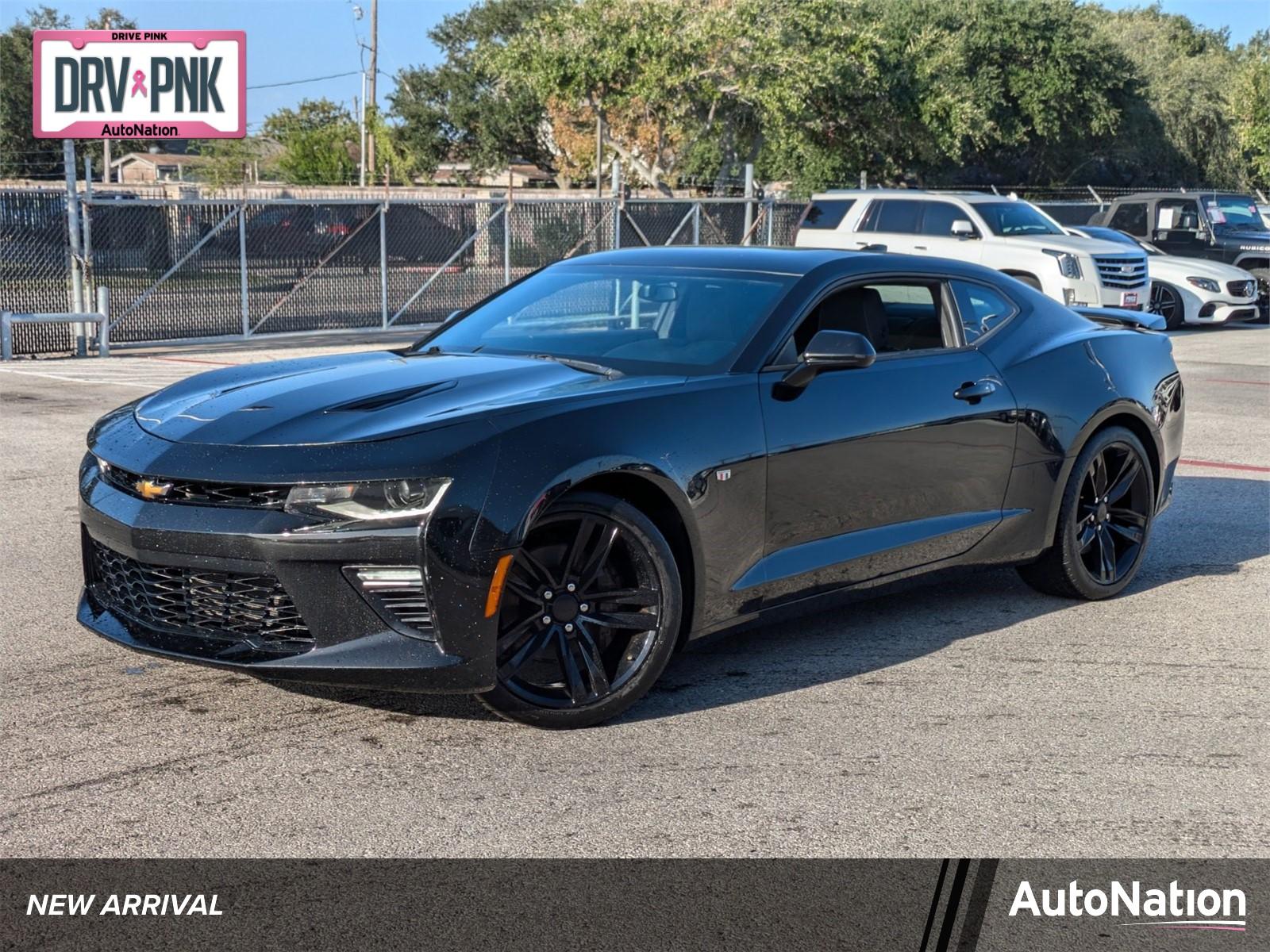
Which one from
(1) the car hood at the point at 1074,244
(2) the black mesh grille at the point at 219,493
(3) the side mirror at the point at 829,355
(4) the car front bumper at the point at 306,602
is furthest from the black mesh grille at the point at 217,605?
(1) the car hood at the point at 1074,244

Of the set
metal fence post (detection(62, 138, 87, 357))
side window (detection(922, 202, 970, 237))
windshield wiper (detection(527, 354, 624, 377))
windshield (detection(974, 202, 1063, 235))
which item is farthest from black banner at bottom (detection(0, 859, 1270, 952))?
windshield (detection(974, 202, 1063, 235))

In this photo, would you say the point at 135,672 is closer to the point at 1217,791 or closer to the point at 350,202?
the point at 1217,791

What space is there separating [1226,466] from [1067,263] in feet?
32.4

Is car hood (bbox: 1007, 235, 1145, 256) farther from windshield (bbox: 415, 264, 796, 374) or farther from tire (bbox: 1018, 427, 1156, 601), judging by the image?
windshield (bbox: 415, 264, 796, 374)

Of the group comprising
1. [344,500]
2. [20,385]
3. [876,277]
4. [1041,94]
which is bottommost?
[20,385]

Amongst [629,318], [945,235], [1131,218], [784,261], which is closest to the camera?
[629,318]

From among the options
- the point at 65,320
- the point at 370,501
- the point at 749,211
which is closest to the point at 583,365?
the point at 370,501

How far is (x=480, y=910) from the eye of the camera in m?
3.63

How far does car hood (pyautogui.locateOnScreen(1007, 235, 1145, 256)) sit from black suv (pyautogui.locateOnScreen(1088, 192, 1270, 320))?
4.37 meters

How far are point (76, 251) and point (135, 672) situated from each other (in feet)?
43.8

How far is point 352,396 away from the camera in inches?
201

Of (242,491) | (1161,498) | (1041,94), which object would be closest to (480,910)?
(242,491)

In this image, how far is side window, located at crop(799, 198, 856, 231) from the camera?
21.2 m

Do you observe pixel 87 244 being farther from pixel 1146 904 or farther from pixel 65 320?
pixel 1146 904
